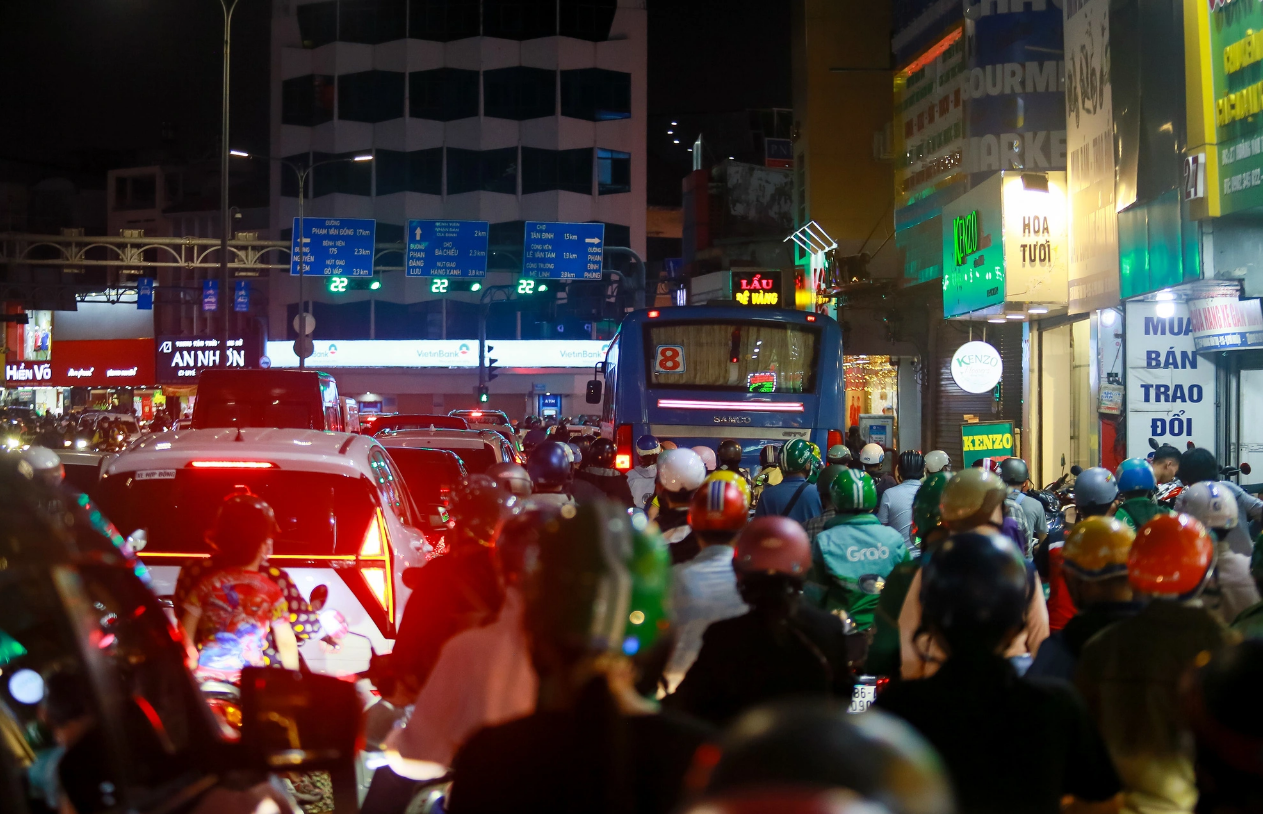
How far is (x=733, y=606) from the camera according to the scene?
4480 mm

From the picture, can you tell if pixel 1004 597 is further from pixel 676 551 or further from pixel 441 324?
pixel 441 324

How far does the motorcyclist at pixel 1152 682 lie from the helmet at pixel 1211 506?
282 cm

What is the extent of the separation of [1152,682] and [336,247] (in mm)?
38676

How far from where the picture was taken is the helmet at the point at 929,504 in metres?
6.05

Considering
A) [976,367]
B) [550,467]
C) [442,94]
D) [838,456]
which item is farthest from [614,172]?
[550,467]

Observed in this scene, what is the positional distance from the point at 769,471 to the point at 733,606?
765 centimetres

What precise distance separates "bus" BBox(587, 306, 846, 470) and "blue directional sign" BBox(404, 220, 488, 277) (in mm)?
23990

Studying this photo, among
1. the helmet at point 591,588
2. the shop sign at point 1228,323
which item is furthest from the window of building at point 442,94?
the helmet at point 591,588

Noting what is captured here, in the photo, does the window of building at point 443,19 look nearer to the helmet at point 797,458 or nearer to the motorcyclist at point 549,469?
the helmet at point 797,458

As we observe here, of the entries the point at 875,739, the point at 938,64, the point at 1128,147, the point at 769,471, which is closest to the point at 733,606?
the point at 875,739

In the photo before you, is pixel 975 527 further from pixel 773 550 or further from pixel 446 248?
pixel 446 248

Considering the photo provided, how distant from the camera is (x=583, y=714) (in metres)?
2.18

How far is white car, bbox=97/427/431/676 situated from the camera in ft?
19.9

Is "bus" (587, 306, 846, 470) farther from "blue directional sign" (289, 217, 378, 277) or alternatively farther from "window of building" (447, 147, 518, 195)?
"window of building" (447, 147, 518, 195)
